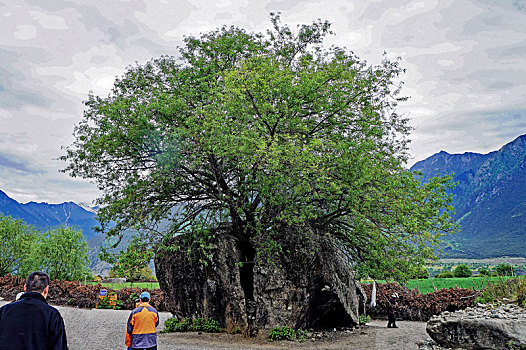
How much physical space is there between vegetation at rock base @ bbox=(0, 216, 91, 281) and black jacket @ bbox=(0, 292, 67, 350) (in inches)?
1186

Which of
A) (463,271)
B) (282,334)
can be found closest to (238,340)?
(282,334)

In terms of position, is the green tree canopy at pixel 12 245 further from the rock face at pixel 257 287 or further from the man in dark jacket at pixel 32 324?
the man in dark jacket at pixel 32 324

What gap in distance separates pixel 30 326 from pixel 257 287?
10.9m

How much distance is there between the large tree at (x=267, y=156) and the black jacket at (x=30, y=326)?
791 cm

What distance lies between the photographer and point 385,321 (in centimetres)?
2059

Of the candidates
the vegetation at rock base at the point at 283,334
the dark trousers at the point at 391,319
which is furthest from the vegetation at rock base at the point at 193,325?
the dark trousers at the point at 391,319

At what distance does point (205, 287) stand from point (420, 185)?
31.1 ft

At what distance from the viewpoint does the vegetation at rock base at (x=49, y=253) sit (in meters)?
30.8

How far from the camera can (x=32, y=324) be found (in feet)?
14.3

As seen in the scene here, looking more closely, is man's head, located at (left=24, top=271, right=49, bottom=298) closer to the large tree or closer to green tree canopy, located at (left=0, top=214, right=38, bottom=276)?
the large tree

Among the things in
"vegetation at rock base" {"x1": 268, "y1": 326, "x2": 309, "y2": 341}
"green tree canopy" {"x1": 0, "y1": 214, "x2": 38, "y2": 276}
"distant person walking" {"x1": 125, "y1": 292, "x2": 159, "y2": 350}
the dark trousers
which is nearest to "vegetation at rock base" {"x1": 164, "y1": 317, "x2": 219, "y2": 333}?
"vegetation at rock base" {"x1": 268, "y1": 326, "x2": 309, "y2": 341}

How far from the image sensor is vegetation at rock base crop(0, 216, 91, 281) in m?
30.8

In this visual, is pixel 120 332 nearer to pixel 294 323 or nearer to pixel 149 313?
pixel 294 323

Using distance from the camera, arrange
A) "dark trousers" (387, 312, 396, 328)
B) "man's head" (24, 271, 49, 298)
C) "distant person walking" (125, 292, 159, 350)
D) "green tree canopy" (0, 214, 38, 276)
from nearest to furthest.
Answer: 1. "man's head" (24, 271, 49, 298)
2. "distant person walking" (125, 292, 159, 350)
3. "dark trousers" (387, 312, 396, 328)
4. "green tree canopy" (0, 214, 38, 276)
